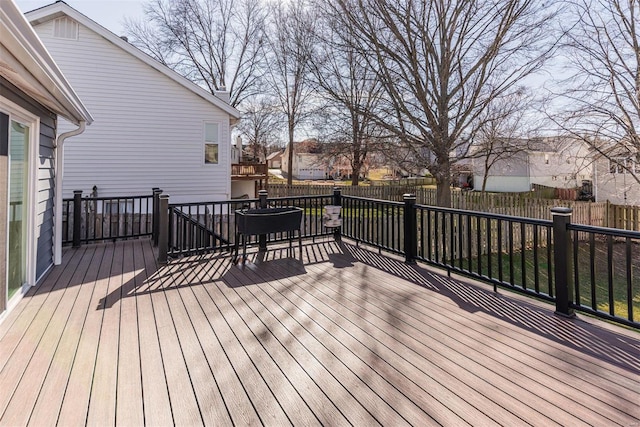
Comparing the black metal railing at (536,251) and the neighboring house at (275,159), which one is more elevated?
the neighboring house at (275,159)

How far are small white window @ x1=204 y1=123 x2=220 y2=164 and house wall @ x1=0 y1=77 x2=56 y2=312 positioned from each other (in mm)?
5939

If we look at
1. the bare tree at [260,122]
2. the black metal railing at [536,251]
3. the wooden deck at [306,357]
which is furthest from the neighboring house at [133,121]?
the bare tree at [260,122]

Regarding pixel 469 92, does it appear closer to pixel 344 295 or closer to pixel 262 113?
pixel 344 295

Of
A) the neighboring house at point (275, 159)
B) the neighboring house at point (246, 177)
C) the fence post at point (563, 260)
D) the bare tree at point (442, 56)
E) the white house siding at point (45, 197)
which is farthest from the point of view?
the neighboring house at point (275, 159)

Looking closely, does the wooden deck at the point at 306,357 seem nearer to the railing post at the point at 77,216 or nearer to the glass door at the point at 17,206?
the glass door at the point at 17,206

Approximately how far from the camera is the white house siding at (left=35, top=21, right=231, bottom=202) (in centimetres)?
898

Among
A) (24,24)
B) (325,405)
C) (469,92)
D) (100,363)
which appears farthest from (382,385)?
(469,92)

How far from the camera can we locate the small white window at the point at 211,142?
403 inches

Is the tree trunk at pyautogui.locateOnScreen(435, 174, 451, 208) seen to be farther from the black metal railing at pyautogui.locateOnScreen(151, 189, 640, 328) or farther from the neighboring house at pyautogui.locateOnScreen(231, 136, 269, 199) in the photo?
the neighboring house at pyautogui.locateOnScreen(231, 136, 269, 199)

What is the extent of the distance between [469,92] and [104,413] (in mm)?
9474

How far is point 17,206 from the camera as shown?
3.20 meters

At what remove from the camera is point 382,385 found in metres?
1.94

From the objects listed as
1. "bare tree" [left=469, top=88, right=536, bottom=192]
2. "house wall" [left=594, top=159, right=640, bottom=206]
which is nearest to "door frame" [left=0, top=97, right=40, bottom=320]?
"bare tree" [left=469, top=88, right=536, bottom=192]

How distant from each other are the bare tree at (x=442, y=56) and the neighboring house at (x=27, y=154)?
6.78 meters
